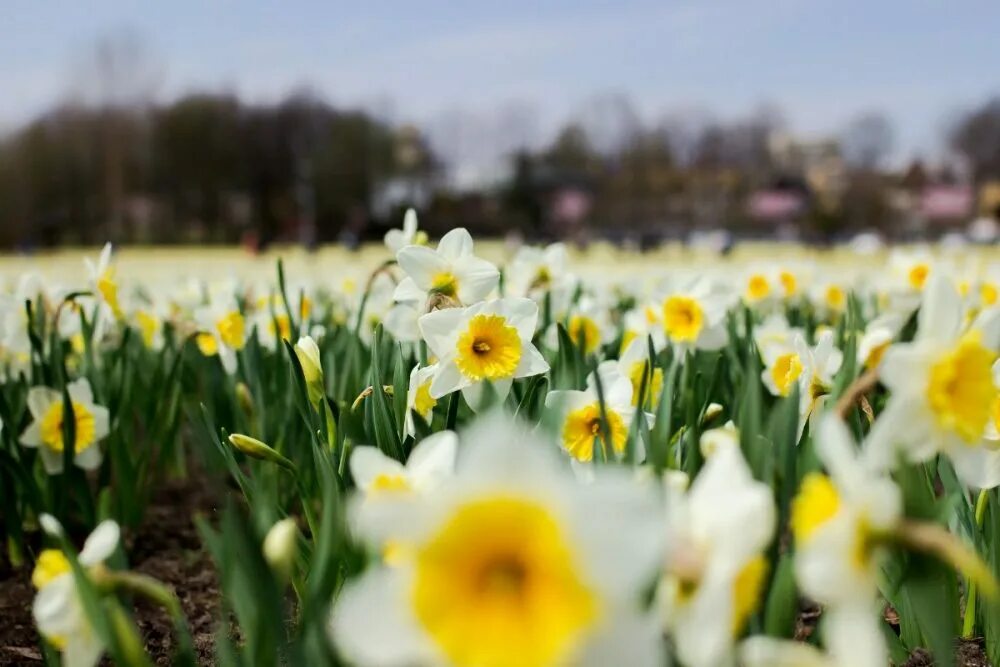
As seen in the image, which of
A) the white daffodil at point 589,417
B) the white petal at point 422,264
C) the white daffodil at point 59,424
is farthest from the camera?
the white daffodil at point 59,424

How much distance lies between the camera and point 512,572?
2.60 feet

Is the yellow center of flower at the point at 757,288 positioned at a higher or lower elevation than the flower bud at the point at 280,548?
lower

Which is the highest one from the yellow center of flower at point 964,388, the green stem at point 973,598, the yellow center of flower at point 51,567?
the yellow center of flower at point 964,388

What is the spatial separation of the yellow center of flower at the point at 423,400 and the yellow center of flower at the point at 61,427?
38.6 inches

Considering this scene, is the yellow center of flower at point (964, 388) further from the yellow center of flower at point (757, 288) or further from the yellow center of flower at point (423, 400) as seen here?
the yellow center of flower at point (757, 288)

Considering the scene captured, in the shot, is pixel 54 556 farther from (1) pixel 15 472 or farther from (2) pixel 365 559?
(1) pixel 15 472

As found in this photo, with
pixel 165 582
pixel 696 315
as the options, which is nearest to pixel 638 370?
pixel 696 315

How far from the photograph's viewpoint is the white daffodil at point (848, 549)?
0.81 meters

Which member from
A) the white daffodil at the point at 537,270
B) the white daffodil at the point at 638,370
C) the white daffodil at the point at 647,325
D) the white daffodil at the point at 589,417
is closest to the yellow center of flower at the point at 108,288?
the white daffodil at the point at 537,270

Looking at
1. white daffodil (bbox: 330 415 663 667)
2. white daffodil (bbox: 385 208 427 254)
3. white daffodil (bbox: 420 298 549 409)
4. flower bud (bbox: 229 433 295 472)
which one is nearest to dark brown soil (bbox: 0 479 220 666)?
flower bud (bbox: 229 433 295 472)

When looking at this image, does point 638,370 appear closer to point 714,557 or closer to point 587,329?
point 587,329

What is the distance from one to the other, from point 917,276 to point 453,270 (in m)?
2.32

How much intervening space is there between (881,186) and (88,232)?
5250 centimetres

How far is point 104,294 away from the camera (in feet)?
9.40
